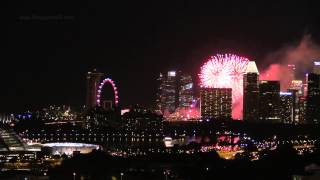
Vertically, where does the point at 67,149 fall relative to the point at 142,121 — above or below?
below

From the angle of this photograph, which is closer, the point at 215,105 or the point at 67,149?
the point at 67,149

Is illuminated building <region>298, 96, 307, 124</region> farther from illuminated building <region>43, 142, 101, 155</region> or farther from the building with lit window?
illuminated building <region>43, 142, 101, 155</region>

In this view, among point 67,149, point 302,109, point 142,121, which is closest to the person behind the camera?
point 67,149

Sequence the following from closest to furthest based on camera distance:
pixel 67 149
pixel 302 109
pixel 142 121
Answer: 1. pixel 67 149
2. pixel 142 121
3. pixel 302 109

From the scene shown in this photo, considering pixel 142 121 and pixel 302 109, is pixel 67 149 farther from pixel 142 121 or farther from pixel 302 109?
pixel 302 109

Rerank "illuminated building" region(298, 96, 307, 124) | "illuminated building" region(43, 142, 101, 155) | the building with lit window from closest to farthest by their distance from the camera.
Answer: "illuminated building" region(43, 142, 101, 155), the building with lit window, "illuminated building" region(298, 96, 307, 124)

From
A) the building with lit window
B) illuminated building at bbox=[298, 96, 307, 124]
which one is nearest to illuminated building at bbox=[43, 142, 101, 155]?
the building with lit window

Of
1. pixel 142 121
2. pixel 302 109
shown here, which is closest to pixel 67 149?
pixel 142 121

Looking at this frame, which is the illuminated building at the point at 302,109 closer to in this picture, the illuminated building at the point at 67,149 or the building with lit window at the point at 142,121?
the building with lit window at the point at 142,121

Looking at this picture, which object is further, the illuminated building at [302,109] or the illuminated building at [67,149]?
the illuminated building at [302,109]

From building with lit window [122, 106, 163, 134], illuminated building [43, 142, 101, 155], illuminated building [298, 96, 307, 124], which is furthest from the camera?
illuminated building [298, 96, 307, 124]

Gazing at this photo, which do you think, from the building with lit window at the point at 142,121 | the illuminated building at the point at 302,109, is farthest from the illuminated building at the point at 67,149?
the illuminated building at the point at 302,109

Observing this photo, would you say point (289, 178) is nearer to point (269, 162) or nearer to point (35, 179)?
point (269, 162)

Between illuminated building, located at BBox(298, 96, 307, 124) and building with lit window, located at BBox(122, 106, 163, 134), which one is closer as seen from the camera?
building with lit window, located at BBox(122, 106, 163, 134)
